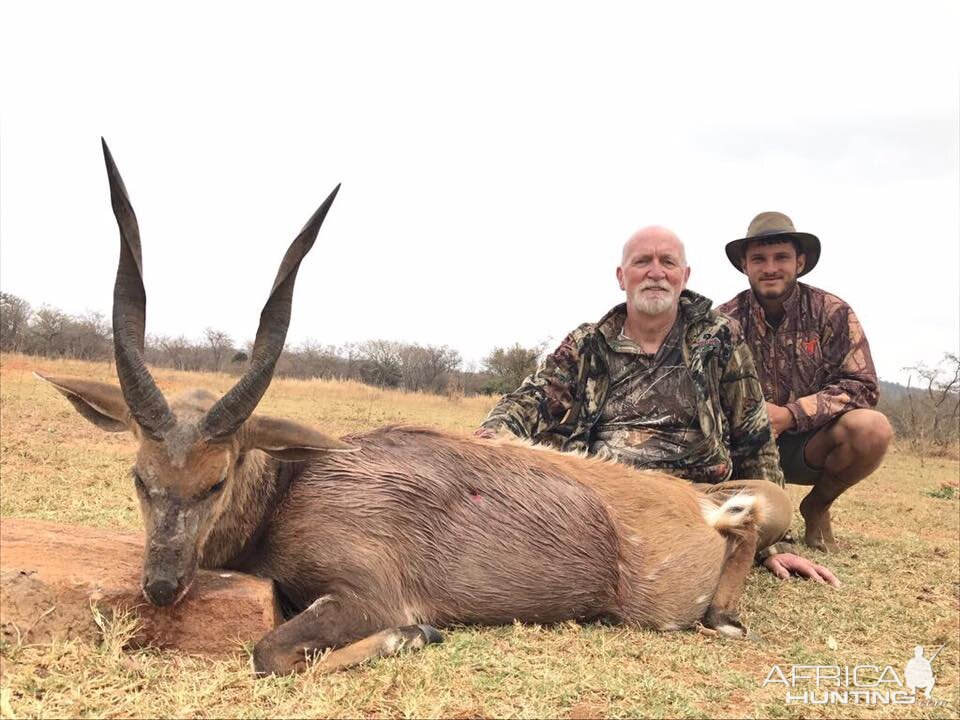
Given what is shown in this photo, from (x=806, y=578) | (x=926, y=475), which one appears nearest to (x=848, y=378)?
(x=806, y=578)

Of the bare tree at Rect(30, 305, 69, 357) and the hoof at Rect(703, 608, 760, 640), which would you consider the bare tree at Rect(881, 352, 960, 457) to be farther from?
the bare tree at Rect(30, 305, 69, 357)

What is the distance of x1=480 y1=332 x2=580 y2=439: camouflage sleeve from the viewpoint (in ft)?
19.0

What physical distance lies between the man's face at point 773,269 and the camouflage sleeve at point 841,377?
51 cm

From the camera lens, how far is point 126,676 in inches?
111

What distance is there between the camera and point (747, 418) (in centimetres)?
559

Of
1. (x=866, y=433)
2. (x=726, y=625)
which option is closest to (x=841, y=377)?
(x=866, y=433)

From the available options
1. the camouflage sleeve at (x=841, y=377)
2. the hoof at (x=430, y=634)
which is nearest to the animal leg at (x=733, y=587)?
the hoof at (x=430, y=634)

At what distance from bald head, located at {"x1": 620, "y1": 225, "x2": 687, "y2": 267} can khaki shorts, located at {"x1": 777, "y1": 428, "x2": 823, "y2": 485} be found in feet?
7.36

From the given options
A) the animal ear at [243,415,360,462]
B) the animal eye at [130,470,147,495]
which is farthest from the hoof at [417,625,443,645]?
the animal eye at [130,470,147,495]

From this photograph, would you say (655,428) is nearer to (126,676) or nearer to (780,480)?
(780,480)

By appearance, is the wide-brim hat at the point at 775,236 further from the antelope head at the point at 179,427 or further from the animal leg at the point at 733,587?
the antelope head at the point at 179,427

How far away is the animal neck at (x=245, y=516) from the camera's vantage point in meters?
3.59

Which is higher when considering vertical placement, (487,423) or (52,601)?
(487,423)

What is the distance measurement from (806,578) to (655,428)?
5.00ft
